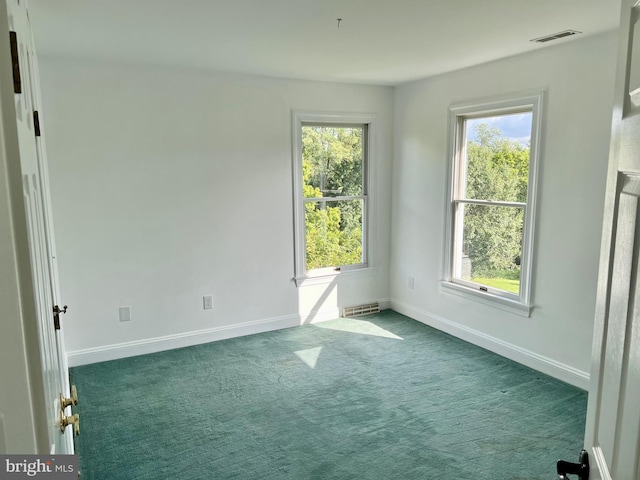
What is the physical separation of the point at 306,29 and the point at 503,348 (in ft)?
9.66

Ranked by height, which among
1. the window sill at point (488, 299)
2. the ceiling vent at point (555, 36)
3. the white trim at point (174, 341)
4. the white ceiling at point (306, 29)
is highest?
the ceiling vent at point (555, 36)

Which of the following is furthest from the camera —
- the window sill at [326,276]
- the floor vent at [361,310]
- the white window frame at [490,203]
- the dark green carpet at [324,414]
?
the floor vent at [361,310]

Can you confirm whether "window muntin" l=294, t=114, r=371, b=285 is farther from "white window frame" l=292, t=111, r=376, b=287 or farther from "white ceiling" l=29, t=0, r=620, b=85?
"white ceiling" l=29, t=0, r=620, b=85

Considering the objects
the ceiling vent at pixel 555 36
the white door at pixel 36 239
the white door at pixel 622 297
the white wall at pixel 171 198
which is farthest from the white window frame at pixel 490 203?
the white door at pixel 36 239

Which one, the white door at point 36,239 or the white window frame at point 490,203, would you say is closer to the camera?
the white door at point 36,239

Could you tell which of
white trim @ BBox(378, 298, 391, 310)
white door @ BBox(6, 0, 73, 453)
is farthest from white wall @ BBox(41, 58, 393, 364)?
white door @ BBox(6, 0, 73, 453)

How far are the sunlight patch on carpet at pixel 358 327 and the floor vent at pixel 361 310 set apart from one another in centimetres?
10

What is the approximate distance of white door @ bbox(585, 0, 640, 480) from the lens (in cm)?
75

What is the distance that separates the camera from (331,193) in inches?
187

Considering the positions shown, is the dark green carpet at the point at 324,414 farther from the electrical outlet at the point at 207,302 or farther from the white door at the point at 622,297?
the white door at the point at 622,297

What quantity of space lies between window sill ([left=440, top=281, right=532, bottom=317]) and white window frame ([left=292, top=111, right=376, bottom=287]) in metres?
1.00

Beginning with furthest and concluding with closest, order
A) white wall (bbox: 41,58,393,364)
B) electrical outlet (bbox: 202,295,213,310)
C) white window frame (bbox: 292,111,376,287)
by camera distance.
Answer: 1. white window frame (bbox: 292,111,376,287)
2. electrical outlet (bbox: 202,295,213,310)
3. white wall (bbox: 41,58,393,364)

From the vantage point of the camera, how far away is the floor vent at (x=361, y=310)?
4969 millimetres
